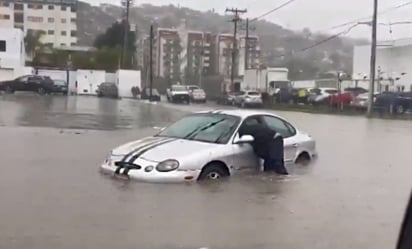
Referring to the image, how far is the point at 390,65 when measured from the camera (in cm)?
6500

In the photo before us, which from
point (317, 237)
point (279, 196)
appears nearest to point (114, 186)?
point (279, 196)

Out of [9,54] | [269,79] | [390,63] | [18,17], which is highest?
[18,17]

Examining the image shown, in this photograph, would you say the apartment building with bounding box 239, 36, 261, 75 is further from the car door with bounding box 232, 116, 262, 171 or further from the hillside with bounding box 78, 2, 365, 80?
the car door with bounding box 232, 116, 262, 171

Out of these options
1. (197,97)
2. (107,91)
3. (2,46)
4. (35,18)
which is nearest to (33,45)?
(2,46)

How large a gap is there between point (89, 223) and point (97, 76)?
2474 inches

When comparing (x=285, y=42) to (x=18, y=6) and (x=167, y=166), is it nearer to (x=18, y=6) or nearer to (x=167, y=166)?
(x=167, y=166)

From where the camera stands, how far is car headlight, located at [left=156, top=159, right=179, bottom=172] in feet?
33.6

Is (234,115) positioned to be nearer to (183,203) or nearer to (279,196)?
(279,196)

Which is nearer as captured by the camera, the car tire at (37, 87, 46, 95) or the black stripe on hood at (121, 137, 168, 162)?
the black stripe on hood at (121, 137, 168, 162)

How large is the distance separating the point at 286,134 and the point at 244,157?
1725 millimetres

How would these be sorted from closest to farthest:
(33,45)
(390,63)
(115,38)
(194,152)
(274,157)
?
1. (194,152)
2. (274,157)
3. (390,63)
4. (33,45)
5. (115,38)

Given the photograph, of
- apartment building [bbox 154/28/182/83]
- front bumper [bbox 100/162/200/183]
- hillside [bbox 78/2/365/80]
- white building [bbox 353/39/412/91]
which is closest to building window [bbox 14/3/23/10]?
apartment building [bbox 154/28/182/83]

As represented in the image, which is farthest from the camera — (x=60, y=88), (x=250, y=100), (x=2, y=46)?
(x=2, y=46)

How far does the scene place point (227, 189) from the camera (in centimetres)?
1007
